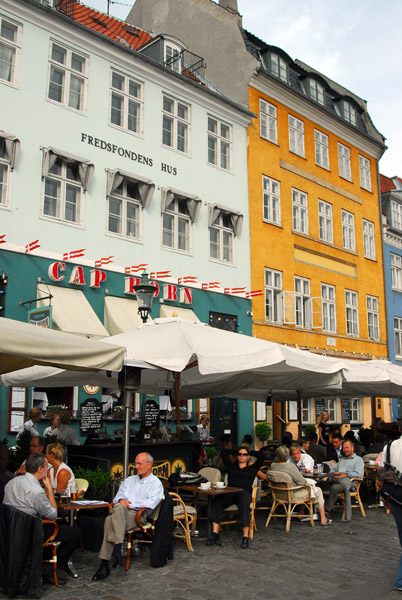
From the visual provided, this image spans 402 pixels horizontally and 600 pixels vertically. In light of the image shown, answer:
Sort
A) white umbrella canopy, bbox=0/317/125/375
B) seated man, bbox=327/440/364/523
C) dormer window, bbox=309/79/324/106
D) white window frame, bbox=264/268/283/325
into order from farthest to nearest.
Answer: dormer window, bbox=309/79/324/106
white window frame, bbox=264/268/283/325
seated man, bbox=327/440/364/523
white umbrella canopy, bbox=0/317/125/375

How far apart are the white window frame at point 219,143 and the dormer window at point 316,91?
669cm

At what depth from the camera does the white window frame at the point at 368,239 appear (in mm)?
28047

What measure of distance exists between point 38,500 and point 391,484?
3.70m

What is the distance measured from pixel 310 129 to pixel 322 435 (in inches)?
587

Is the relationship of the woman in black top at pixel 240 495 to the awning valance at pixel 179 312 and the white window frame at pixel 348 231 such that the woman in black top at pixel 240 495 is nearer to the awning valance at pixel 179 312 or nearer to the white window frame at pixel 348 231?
the awning valance at pixel 179 312

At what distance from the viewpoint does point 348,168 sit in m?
27.8

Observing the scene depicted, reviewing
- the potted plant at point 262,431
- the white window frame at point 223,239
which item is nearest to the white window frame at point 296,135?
the white window frame at point 223,239

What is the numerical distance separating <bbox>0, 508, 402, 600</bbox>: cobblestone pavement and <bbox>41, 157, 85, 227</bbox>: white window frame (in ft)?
31.5

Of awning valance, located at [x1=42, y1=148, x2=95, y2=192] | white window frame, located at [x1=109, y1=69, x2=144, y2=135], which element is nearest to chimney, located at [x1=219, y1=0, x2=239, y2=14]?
white window frame, located at [x1=109, y1=69, x2=144, y2=135]

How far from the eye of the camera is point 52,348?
22.5 feet

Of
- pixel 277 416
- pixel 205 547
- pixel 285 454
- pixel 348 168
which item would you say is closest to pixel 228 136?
pixel 348 168

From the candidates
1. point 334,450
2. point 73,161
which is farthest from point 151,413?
point 73,161

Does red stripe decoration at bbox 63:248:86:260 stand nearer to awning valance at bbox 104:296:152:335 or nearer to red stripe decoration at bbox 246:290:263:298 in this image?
awning valance at bbox 104:296:152:335

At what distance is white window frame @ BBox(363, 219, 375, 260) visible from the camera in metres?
28.0
